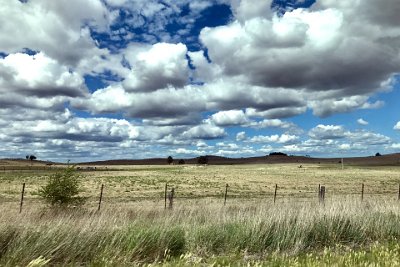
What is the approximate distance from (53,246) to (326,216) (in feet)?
24.7

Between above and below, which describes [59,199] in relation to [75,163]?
below

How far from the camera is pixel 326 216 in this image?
1220 cm

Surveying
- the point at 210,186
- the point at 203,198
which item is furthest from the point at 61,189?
the point at 210,186

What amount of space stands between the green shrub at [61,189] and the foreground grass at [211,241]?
910cm

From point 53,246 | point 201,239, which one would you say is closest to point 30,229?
point 53,246

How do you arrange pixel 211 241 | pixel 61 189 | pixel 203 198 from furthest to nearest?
pixel 203 198 < pixel 61 189 < pixel 211 241

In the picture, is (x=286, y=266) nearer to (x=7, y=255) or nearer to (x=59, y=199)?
(x=7, y=255)

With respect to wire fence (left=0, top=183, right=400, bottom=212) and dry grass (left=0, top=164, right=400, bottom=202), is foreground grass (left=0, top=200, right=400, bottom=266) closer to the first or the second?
wire fence (left=0, top=183, right=400, bottom=212)

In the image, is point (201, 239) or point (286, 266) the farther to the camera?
point (201, 239)

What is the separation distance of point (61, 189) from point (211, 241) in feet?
40.6

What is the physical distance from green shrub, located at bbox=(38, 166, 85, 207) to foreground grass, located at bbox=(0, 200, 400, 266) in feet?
29.8

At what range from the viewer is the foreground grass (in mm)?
7883

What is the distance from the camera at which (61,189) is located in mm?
20250

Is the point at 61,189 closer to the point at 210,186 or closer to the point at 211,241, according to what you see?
the point at 211,241
